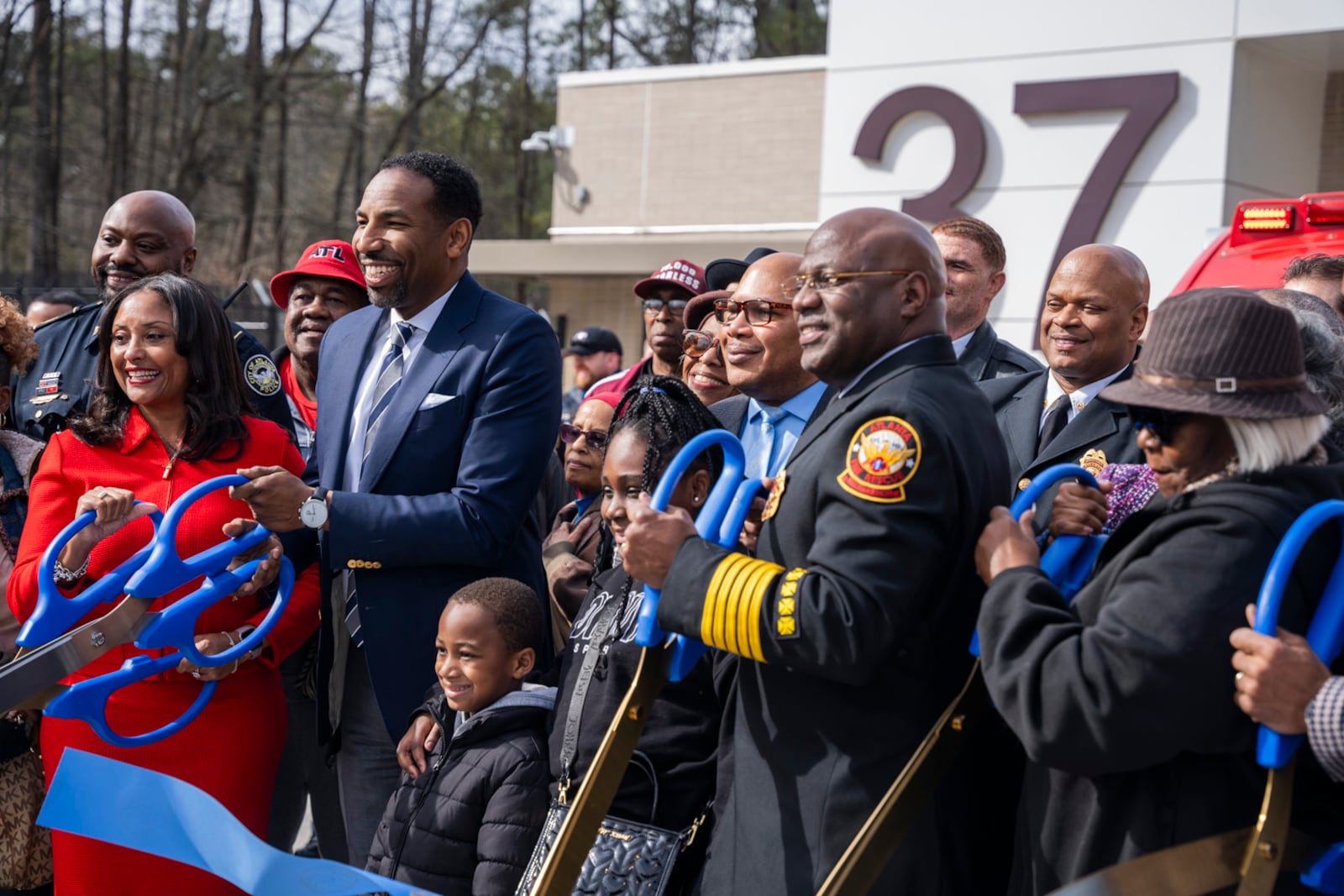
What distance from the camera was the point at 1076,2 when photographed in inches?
457

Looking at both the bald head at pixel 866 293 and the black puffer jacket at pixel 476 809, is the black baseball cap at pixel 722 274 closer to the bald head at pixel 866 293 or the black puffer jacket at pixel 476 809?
the black puffer jacket at pixel 476 809

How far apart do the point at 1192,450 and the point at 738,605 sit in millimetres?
810

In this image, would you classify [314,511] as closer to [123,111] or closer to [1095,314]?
[1095,314]

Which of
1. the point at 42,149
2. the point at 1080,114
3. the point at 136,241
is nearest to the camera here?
the point at 136,241

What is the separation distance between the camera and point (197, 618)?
3.54 m

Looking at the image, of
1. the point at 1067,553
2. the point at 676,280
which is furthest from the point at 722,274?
the point at 1067,553

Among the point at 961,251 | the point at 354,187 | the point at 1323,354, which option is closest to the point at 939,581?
the point at 1323,354

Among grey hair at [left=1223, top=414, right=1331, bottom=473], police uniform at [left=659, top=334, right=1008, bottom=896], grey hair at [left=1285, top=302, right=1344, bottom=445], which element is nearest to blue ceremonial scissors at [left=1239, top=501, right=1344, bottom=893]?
grey hair at [left=1223, top=414, right=1331, bottom=473]

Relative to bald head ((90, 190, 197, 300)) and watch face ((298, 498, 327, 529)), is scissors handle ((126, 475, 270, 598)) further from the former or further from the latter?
bald head ((90, 190, 197, 300))

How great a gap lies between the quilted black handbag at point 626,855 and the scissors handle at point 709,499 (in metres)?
0.58

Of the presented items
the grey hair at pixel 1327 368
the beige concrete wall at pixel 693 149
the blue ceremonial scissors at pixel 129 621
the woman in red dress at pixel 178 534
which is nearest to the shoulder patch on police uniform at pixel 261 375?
the woman in red dress at pixel 178 534

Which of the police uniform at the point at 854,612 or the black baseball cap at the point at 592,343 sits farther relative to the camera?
the black baseball cap at the point at 592,343

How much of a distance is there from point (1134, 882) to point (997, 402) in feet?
7.52

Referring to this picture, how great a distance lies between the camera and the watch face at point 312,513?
341cm
